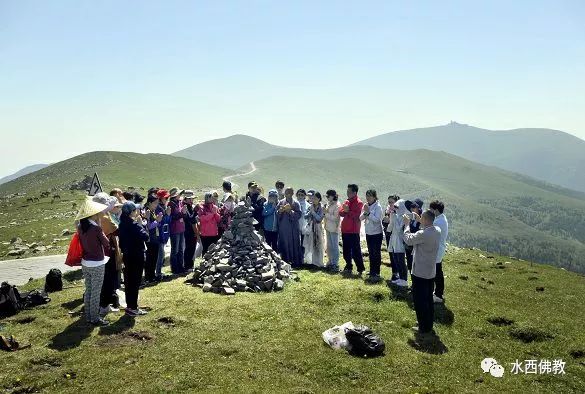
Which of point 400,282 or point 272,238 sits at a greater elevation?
point 272,238

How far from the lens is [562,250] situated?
122 m

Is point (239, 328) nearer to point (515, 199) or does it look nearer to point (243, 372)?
point (243, 372)

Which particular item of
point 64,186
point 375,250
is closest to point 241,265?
point 375,250

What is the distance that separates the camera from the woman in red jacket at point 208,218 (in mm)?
16484

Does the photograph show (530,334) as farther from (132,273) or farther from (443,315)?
(132,273)

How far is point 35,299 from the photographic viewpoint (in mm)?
12172

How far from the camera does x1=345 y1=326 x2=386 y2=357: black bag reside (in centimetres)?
910

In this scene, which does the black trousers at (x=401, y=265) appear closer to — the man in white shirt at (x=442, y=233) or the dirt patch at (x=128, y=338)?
the man in white shirt at (x=442, y=233)

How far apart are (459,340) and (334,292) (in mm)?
Answer: 4458

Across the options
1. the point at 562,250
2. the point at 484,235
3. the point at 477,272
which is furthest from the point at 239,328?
the point at 562,250

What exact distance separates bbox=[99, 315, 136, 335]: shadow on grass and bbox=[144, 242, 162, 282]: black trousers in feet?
11.9

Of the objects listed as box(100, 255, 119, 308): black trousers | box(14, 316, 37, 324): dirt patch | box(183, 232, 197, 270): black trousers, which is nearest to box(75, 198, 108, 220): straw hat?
box(100, 255, 119, 308): black trousers

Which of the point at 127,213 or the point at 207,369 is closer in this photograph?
the point at 207,369

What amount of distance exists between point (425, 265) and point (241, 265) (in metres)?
7.09
